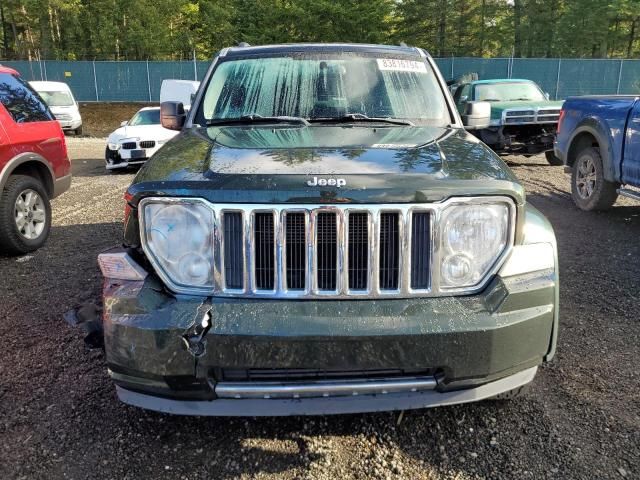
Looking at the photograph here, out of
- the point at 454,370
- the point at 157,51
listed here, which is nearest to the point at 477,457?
the point at 454,370

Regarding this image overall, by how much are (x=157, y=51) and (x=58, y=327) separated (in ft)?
130

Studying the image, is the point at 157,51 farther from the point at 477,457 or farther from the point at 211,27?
the point at 477,457

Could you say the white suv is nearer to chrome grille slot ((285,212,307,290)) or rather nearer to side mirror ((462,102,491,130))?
side mirror ((462,102,491,130))

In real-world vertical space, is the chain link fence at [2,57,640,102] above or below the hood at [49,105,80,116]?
above

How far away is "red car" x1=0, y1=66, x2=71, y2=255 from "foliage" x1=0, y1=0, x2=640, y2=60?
3128 centimetres

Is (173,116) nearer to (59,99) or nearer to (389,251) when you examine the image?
(389,251)

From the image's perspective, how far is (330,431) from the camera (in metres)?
2.83

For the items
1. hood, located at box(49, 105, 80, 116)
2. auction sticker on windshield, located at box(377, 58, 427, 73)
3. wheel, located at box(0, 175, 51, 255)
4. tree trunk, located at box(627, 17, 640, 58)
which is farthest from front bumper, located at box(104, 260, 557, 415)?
tree trunk, located at box(627, 17, 640, 58)

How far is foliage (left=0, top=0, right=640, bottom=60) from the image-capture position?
3641 centimetres

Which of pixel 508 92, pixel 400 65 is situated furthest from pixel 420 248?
pixel 508 92

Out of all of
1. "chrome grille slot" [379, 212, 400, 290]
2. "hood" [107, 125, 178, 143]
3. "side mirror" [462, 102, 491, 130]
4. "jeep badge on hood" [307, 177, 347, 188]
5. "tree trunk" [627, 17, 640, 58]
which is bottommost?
"hood" [107, 125, 178, 143]

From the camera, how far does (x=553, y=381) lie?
10.8 feet

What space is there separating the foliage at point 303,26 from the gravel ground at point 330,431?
3446cm

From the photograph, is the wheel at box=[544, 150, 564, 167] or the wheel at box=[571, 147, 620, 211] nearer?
the wheel at box=[571, 147, 620, 211]
